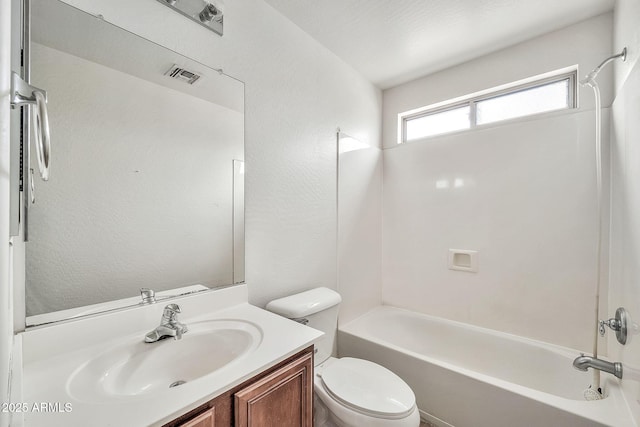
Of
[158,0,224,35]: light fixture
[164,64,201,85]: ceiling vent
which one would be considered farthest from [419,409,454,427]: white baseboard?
[158,0,224,35]: light fixture

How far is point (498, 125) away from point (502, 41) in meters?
0.58

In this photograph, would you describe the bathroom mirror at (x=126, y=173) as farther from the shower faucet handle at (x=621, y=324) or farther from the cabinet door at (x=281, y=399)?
the shower faucet handle at (x=621, y=324)

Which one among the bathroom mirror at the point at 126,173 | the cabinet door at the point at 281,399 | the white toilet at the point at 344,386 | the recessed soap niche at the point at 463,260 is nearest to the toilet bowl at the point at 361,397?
the white toilet at the point at 344,386

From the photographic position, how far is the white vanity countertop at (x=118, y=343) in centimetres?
62

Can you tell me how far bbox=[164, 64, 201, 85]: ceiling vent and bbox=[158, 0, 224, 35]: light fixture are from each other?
0.78ft

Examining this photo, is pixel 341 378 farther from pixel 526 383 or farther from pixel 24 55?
pixel 24 55

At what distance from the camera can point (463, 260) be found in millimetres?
2158

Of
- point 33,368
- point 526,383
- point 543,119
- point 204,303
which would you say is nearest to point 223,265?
point 204,303

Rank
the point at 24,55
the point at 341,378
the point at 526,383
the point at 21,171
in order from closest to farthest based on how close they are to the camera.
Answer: the point at 21,171
the point at 24,55
the point at 341,378
the point at 526,383

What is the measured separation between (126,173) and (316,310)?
3.72 feet

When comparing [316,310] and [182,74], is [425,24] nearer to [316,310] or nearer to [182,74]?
[182,74]

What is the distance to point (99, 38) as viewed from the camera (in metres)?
0.98

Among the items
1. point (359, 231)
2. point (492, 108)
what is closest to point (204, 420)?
point (359, 231)

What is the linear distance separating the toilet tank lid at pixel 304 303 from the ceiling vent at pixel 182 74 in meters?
1.19
